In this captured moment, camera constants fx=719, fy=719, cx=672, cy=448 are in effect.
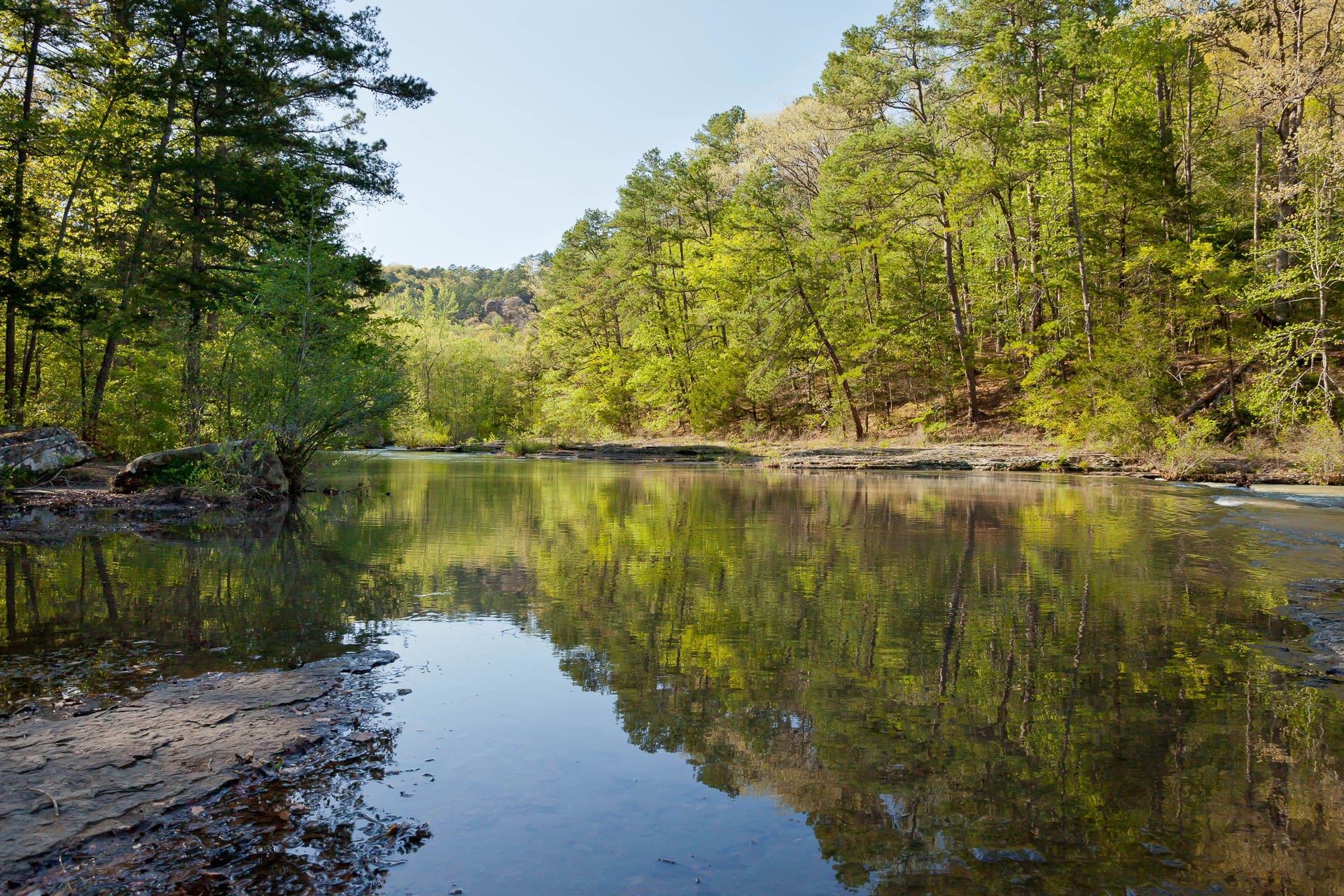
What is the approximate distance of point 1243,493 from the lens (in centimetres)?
1541

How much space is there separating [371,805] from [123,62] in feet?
75.7

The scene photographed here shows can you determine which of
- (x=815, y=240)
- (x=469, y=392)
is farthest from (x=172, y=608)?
(x=469, y=392)

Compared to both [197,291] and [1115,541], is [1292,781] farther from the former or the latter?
[197,291]

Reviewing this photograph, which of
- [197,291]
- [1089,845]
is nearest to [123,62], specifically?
[197,291]

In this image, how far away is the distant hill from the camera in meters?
85.2

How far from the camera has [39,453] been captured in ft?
44.1

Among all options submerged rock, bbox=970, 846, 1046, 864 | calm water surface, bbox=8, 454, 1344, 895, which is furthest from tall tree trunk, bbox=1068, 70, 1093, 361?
submerged rock, bbox=970, 846, 1046, 864

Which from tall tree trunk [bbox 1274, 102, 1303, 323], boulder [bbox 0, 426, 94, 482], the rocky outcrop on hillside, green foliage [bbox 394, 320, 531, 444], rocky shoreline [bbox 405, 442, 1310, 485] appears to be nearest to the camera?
boulder [bbox 0, 426, 94, 482]

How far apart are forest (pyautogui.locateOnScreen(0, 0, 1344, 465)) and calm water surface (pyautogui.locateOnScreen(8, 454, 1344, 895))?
8.34 m

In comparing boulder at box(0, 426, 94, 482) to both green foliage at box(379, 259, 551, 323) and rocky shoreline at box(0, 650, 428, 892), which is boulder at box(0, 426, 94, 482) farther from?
green foliage at box(379, 259, 551, 323)

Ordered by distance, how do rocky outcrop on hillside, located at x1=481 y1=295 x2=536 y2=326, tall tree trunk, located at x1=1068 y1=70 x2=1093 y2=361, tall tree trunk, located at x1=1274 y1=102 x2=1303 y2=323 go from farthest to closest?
rocky outcrop on hillside, located at x1=481 y1=295 x2=536 y2=326 → tall tree trunk, located at x1=1068 y1=70 x2=1093 y2=361 → tall tree trunk, located at x1=1274 y1=102 x2=1303 y2=323

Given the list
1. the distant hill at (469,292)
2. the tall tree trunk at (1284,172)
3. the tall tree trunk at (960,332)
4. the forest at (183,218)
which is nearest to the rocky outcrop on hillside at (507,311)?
the distant hill at (469,292)

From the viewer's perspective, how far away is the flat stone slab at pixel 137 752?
8.80ft

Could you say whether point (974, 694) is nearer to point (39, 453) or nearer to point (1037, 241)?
point (39, 453)
